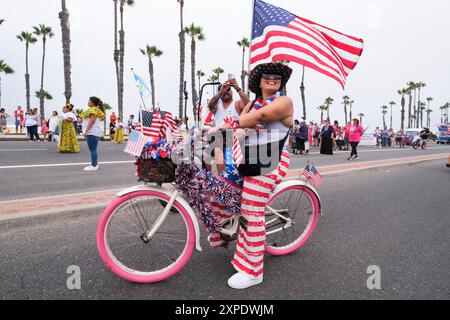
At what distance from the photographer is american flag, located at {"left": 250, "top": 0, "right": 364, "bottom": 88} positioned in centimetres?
316

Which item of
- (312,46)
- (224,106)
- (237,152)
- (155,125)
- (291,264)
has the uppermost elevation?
(312,46)

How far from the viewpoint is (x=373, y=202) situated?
211 inches

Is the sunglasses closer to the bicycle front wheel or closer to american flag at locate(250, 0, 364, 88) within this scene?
american flag at locate(250, 0, 364, 88)

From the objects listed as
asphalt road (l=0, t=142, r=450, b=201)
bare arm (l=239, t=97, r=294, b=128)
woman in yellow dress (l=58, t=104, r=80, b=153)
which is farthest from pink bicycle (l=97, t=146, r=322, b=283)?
woman in yellow dress (l=58, t=104, r=80, b=153)

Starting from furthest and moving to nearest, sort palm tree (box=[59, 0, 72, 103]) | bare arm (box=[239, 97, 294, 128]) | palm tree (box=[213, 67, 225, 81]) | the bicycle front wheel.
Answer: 1. palm tree (box=[213, 67, 225, 81])
2. palm tree (box=[59, 0, 72, 103])
3. the bicycle front wheel
4. bare arm (box=[239, 97, 294, 128])

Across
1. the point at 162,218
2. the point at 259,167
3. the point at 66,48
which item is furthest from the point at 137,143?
the point at 66,48

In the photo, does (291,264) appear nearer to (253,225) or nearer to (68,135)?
(253,225)

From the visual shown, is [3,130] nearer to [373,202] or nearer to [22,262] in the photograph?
[22,262]

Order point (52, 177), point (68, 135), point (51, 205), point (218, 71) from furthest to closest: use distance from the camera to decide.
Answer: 1. point (218, 71)
2. point (68, 135)
3. point (52, 177)
4. point (51, 205)

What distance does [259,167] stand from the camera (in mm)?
2455

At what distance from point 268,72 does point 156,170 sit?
4.07ft

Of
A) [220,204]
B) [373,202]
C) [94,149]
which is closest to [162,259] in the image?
[220,204]

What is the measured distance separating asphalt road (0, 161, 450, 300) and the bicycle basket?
893 millimetres
